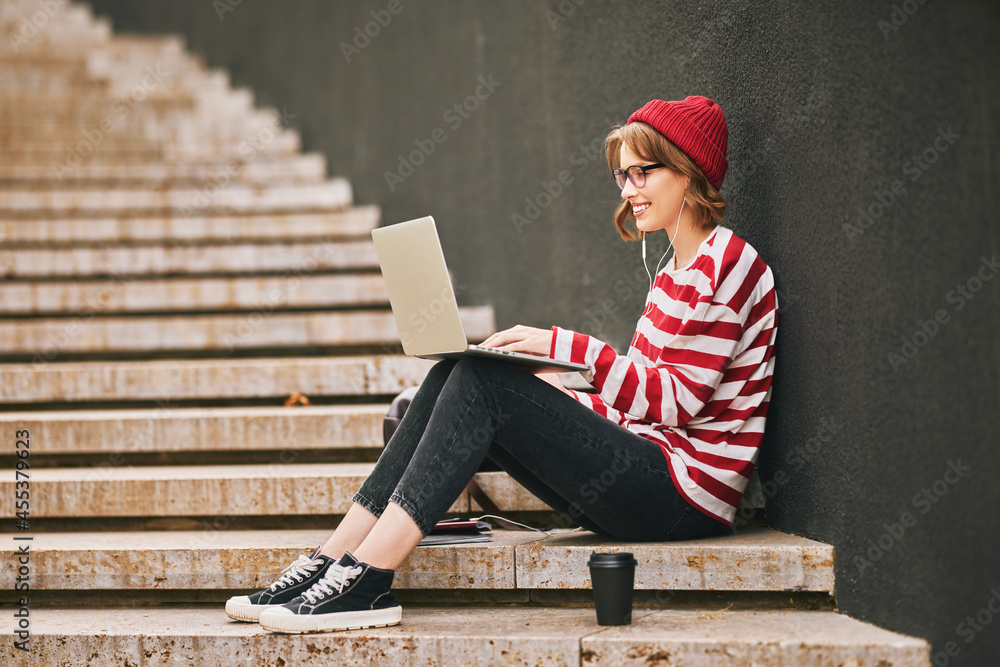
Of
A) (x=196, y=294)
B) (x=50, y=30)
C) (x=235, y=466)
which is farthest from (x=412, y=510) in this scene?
(x=50, y=30)

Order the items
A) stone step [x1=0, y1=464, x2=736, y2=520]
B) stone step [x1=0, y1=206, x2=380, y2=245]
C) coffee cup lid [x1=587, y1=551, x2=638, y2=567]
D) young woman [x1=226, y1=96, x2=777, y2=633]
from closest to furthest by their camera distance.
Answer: coffee cup lid [x1=587, y1=551, x2=638, y2=567], young woman [x1=226, y1=96, x2=777, y2=633], stone step [x1=0, y1=464, x2=736, y2=520], stone step [x1=0, y1=206, x2=380, y2=245]

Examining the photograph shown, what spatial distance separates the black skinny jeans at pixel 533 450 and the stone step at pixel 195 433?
0.95 m

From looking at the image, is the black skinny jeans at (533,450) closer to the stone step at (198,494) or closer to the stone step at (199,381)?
the stone step at (198,494)

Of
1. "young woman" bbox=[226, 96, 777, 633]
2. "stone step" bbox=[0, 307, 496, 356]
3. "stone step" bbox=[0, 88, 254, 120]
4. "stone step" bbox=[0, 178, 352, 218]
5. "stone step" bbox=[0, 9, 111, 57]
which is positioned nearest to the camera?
"young woman" bbox=[226, 96, 777, 633]

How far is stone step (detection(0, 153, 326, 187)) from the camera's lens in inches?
188

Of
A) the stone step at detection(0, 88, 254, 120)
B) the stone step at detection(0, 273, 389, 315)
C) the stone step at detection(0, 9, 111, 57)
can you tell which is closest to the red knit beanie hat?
the stone step at detection(0, 273, 389, 315)

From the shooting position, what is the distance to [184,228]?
4.18 meters

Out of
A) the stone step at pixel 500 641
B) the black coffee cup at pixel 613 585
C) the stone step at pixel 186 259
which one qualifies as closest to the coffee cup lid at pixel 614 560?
the black coffee cup at pixel 613 585

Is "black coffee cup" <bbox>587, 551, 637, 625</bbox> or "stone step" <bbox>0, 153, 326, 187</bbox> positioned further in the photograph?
"stone step" <bbox>0, 153, 326, 187</bbox>

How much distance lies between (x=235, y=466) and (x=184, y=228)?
188 centimetres

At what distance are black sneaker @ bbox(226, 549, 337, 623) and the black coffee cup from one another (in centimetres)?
55

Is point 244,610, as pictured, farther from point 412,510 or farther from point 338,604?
point 412,510

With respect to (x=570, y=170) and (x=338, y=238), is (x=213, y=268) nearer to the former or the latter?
(x=338, y=238)

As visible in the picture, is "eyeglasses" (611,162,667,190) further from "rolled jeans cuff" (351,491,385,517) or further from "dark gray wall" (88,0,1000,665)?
"rolled jeans cuff" (351,491,385,517)
